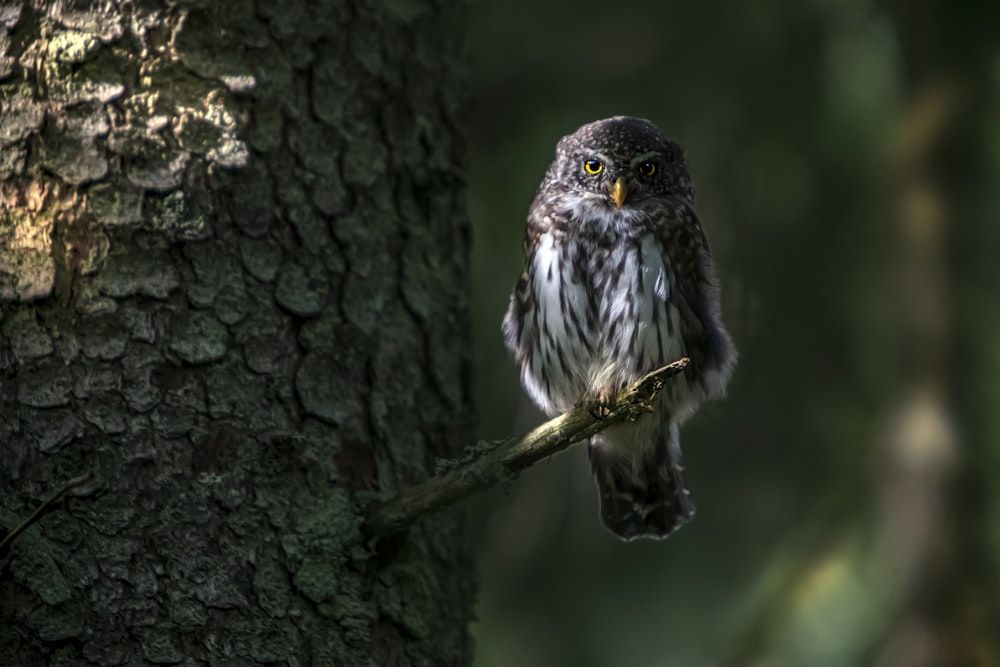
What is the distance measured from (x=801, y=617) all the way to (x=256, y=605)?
186 centimetres

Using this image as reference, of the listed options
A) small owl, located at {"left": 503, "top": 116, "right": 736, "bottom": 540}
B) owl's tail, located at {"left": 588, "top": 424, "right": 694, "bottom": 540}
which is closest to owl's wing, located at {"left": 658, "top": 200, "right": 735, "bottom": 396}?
small owl, located at {"left": 503, "top": 116, "right": 736, "bottom": 540}

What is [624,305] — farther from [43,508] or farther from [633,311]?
[43,508]

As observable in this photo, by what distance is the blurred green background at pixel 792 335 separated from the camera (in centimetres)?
326

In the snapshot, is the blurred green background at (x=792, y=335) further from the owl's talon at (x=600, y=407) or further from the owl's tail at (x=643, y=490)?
the owl's talon at (x=600, y=407)

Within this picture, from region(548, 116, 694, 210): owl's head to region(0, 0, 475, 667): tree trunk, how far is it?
0.71 m

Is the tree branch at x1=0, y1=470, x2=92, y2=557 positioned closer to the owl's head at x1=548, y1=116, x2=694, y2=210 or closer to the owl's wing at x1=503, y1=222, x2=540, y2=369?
the owl's wing at x1=503, y1=222, x2=540, y2=369

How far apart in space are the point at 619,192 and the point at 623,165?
0.10m

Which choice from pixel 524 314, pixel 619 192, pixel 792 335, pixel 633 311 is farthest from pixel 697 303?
pixel 792 335

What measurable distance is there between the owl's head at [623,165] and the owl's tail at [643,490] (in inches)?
26.3

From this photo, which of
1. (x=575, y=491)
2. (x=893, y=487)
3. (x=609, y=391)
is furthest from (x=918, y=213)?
(x=575, y=491)

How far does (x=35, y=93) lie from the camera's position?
2.46 m

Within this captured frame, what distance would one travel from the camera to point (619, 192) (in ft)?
10.6

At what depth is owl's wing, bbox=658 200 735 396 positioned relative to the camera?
3115mm

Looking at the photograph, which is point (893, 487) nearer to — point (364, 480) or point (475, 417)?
point (475, 417)
